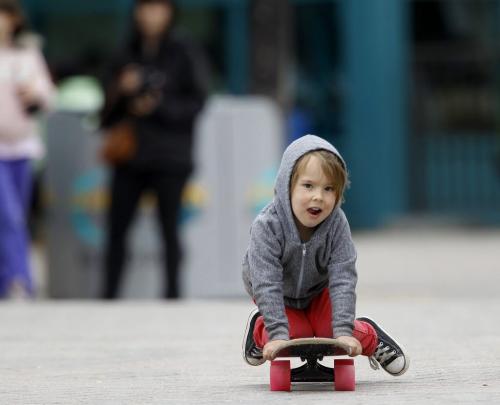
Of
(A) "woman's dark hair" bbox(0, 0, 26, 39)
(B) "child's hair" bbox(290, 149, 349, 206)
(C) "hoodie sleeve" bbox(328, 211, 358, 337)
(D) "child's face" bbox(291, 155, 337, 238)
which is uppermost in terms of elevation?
(A) "woman's dark hair" bbox(0, 0, 26, 39)

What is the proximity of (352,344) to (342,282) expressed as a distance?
22 centimetres

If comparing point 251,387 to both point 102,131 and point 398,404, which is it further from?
point 102,131

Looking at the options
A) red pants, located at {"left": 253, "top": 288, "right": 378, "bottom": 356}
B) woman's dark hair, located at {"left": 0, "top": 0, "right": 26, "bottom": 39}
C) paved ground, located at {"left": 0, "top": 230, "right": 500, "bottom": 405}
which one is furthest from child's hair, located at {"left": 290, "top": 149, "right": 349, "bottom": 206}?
woman's dark hair, located at {"left": 0, "top": 0, "right": 26, "bottom": 39}

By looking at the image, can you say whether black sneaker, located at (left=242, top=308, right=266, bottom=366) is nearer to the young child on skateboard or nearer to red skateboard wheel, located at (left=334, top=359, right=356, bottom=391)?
the young child on skateboard

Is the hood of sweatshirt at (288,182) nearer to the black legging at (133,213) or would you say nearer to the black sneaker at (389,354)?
the black sneaker at (389,354)

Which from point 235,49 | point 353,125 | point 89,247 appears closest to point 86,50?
point 235,49

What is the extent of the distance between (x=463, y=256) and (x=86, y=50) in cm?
514

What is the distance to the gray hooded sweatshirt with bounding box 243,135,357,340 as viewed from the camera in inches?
213

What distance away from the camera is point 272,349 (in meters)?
5.30

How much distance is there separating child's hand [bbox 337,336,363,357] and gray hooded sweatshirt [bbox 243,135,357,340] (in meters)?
0.04

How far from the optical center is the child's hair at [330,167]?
543cm

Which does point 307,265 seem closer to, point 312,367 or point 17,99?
point 312,367

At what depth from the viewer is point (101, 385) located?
580 cm

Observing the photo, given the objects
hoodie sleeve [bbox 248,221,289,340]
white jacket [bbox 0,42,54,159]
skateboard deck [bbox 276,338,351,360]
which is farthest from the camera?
white jacket [bbox 0,42,54,159]
